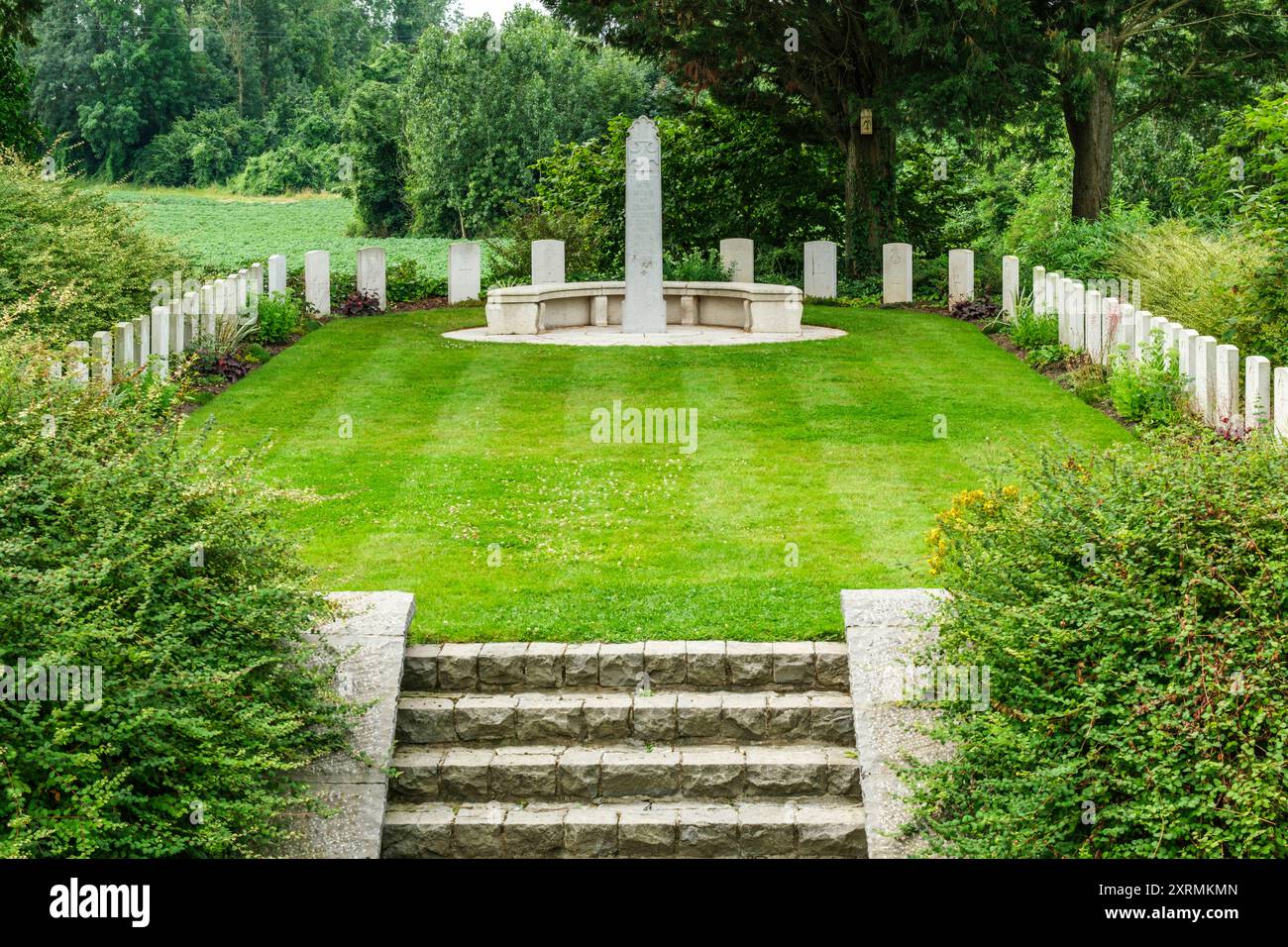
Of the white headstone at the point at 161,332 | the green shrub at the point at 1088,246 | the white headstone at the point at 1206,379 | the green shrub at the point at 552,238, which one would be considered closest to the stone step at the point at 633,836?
the white headstone at the point at 1206,379

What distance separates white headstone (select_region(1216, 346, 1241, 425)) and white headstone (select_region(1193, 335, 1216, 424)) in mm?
146

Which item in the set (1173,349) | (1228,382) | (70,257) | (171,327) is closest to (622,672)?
(1228,382)

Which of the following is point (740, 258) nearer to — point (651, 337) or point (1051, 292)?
point (651, 337)

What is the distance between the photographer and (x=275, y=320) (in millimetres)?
21453

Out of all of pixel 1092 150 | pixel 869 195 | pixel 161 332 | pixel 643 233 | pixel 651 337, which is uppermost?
pixel 1092 150

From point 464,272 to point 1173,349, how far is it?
46.6 ft

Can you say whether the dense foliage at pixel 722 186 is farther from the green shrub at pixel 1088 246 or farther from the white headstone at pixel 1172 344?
the white headstone at pixel 1172 344

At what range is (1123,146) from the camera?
38.1 m

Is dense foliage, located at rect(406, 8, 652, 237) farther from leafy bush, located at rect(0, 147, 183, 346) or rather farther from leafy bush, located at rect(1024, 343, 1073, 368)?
leafy bush, located at rect(1024, 343, 1073, 368)

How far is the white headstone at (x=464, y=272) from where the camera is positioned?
2661 cm

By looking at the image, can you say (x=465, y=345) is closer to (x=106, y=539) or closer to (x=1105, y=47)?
(x=1105, y=47)

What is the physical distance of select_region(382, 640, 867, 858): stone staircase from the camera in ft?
25.6

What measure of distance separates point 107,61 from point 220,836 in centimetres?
Answer: 5558

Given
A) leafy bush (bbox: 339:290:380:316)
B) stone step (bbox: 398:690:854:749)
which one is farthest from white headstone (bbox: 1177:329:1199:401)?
leafy bush (bbox: 339:290:380:316)
